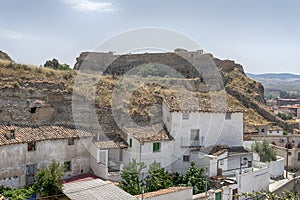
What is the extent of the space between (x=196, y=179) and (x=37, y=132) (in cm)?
885

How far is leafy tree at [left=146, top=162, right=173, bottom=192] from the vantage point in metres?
17.2

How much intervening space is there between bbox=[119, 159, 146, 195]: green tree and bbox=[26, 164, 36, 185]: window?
4.53m

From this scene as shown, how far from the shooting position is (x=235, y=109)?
2352 cm

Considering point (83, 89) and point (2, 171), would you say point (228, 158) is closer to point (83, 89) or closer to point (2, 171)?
point (83, 89)

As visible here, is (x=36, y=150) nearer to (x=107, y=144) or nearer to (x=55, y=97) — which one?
(x=107, y=144)

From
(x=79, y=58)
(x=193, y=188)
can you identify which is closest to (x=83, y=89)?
(x=193, y=188)

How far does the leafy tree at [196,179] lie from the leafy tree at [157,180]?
102cm

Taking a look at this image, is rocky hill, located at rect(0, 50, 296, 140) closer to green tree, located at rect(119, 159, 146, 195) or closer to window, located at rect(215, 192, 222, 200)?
green tree, located at rect(119, 159, 146, 195)

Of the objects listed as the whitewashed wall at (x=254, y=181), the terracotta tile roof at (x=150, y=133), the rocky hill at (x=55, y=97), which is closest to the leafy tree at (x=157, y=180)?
the terracotta tile roof at (x=150, y=133)

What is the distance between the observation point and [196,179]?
60.5 feet

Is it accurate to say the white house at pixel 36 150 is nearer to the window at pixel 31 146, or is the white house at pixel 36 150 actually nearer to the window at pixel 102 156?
the window at pixel 31 146

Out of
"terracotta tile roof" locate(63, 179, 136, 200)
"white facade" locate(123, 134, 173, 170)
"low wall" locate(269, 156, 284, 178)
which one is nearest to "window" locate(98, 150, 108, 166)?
"white facade" locate(123, 134, 173, 170)

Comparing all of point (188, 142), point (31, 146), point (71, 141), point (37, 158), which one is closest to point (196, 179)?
point (188, 142)

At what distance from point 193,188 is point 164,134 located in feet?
13.4
